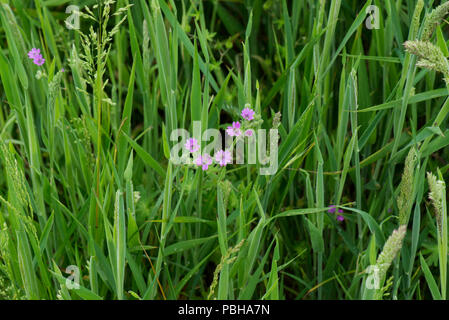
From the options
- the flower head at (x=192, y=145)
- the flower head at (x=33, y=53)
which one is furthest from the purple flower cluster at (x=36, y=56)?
the flower head at (x=192, y=145)

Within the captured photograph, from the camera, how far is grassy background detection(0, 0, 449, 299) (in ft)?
2.73

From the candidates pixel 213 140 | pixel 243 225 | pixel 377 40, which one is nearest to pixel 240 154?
pixel 213 140

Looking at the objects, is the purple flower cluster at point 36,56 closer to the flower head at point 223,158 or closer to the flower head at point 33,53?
the flower head at point 33,53

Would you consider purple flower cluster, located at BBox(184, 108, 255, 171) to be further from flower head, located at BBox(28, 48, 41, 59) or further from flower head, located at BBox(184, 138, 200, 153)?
flower head, located at BBox(28, 48, 41, 59)

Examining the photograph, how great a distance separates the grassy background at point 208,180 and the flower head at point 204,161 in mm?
35

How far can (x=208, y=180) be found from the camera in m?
1.00

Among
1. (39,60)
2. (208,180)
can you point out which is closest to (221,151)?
(208,180)

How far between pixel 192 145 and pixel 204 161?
0.03 metres

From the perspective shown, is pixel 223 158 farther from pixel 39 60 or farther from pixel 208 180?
pixel 39 60

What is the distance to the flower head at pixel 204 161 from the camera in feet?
2.76

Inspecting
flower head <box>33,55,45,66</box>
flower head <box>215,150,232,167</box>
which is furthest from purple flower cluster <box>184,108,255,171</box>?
flower head <box>33,55,45,66</box>
